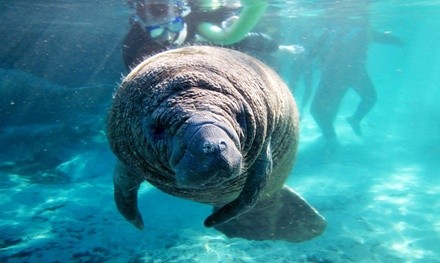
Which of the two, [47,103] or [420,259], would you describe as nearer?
[420,259]

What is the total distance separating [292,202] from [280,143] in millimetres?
2273

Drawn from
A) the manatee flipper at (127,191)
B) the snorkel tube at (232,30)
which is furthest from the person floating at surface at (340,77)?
the manatee flipper at (127,191)

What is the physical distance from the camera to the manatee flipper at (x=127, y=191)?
3539 millimetres

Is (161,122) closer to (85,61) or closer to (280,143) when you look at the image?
(280,143)

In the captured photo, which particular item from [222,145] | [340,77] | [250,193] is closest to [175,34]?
[250,193]

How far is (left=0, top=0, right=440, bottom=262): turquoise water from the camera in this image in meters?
8.00

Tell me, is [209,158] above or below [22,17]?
above

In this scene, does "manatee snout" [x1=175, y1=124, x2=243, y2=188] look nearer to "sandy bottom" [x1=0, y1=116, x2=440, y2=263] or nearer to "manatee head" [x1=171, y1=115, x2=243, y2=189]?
"manatee head" [x1=171, y1=115, x2=243, y2=189]

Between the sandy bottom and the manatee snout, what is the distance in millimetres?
6112

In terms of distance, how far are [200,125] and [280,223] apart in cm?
435

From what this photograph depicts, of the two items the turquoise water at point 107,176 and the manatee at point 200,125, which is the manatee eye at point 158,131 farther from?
the turquoise water at point 107,176

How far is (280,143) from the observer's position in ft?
12.0

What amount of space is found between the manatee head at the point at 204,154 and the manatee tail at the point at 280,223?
13.0ft

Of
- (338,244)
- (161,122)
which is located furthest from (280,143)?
(338,244)
